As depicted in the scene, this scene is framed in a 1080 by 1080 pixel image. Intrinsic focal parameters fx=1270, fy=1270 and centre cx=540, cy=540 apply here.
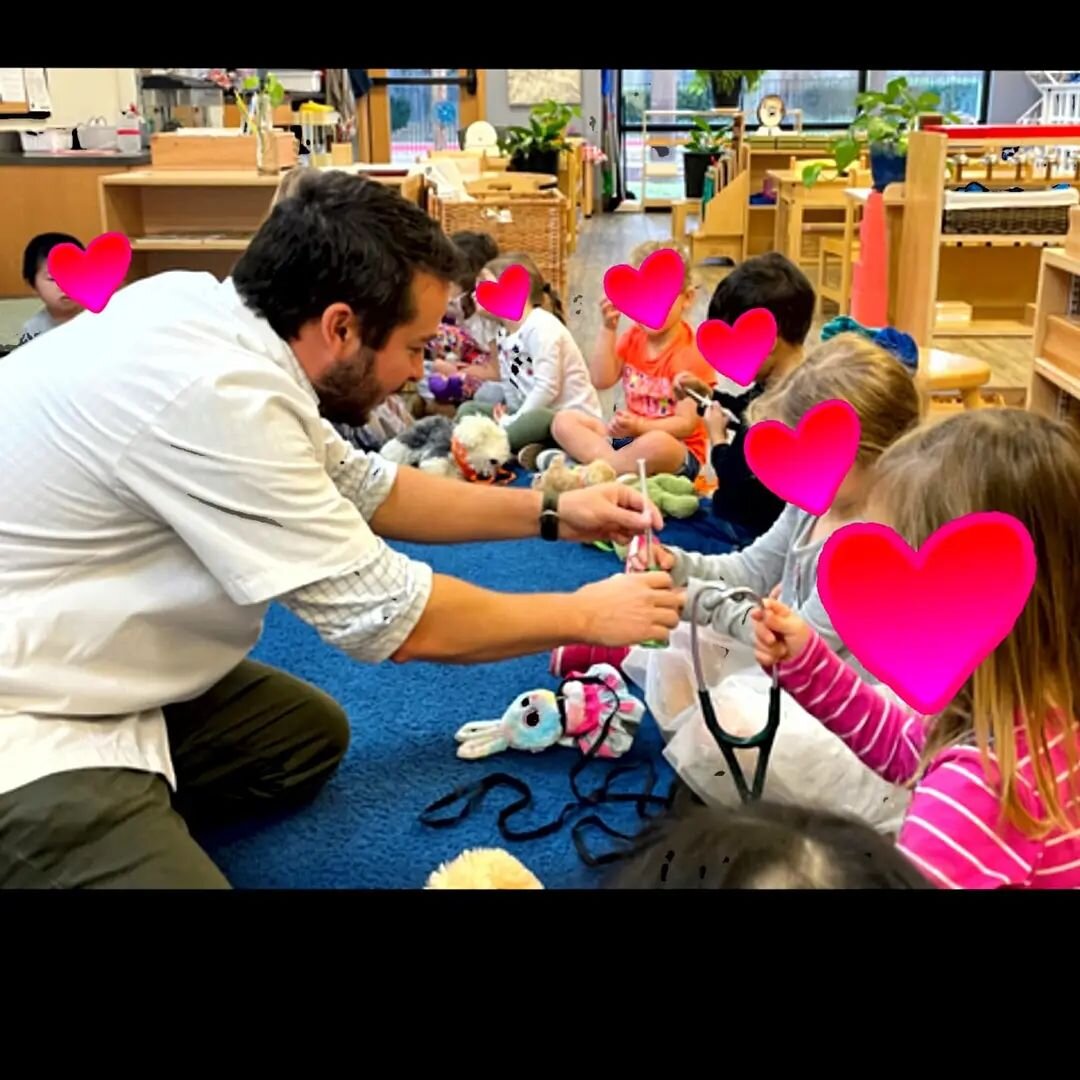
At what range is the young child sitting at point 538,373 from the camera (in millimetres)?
2877

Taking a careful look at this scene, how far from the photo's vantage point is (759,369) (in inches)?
83.3

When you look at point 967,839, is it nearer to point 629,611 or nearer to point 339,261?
point 629,611

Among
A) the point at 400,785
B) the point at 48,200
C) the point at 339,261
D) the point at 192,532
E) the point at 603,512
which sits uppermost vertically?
the point at 339,261

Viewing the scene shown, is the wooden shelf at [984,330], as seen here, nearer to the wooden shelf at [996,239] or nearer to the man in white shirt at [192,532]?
the wooden shelf at [996,239]

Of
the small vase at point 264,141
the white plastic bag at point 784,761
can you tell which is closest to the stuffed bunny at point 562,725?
the white plastic bag at point 784,761

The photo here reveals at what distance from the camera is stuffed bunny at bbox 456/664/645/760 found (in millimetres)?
1710

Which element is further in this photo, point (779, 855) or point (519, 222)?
point (519, 222)

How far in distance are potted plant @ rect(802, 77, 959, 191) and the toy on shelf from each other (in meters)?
1.28

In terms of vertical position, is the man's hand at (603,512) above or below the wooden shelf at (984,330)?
above

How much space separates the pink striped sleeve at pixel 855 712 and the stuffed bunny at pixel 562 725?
0.58m
